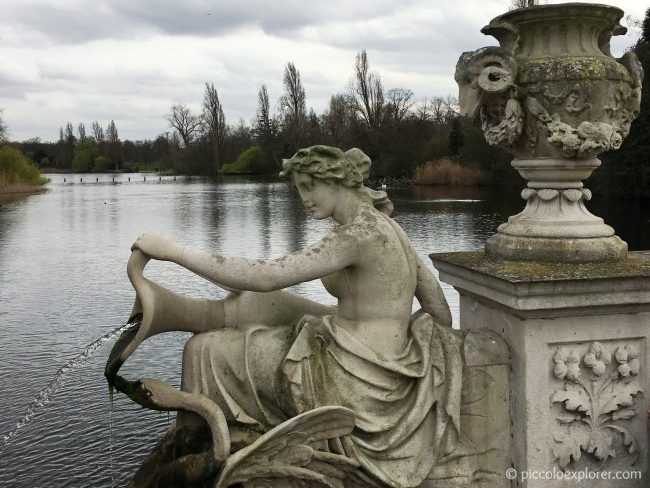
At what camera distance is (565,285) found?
252cm

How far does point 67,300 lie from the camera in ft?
31.5

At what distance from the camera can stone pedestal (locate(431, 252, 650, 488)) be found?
2578mm

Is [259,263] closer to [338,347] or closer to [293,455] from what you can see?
[338,347]

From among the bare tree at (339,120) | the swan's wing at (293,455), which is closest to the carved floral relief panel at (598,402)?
the swan's wing at (293,455)

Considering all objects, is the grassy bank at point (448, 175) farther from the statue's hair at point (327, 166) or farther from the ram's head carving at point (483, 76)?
the statue's hair at point (327, 166)

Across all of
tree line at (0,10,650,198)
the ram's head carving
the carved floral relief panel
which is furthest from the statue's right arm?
tree line at (0,10,650,198)

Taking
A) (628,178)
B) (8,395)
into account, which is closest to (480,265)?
(8,395)

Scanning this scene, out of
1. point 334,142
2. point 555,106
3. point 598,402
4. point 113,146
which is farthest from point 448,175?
point 113,146

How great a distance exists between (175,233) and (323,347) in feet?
50.7

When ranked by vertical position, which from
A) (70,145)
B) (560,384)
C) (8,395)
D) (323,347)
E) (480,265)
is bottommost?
(8,395)

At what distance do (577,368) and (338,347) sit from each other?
0.94 metres

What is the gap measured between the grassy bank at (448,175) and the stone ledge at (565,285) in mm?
36540

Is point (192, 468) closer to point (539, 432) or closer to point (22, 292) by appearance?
point (539, 432)

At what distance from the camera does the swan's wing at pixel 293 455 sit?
2.41 metres
